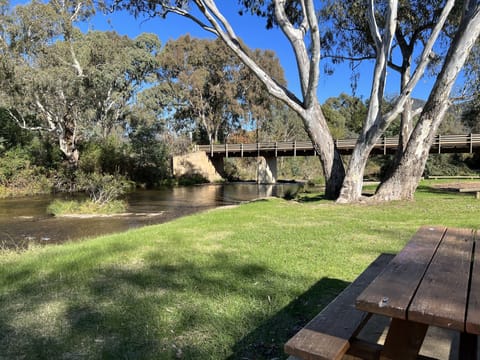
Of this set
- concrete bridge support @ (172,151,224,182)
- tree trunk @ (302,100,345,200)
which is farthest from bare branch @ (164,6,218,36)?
concrete bridge support @ (172,151,224,182)

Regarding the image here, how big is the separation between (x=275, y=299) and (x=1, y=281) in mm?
2733

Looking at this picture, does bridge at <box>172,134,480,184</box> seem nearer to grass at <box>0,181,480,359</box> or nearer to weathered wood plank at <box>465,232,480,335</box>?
grass at <box>0,181,480,359</box>

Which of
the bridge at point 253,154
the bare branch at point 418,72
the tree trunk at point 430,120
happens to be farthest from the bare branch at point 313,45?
the bridge at point 253,154

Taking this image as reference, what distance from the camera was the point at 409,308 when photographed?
132 centimetres

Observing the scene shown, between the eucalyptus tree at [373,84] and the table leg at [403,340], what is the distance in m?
8.05

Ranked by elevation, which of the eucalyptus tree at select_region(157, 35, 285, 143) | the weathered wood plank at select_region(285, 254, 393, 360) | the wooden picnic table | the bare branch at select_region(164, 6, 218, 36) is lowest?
the weathered wood plank at select_region(285, 254, 393, 360)

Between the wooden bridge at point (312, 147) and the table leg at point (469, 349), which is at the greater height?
the wooden bridge at point (312, 147)

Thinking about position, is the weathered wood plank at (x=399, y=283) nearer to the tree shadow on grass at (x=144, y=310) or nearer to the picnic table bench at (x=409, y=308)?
the picnic table bench at (x=409, y=308)

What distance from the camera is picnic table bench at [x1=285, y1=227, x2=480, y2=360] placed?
1308mm

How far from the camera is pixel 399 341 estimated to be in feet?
4.86

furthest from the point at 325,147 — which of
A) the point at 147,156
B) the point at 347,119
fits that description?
the point at 347,119

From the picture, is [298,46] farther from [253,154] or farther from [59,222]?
[253,154]

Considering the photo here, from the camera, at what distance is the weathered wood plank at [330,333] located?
1.51 meters

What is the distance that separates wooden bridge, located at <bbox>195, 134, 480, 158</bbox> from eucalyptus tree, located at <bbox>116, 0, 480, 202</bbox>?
12998 millimetres
